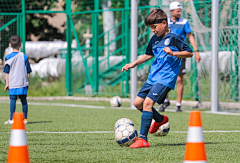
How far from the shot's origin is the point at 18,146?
3.00 m

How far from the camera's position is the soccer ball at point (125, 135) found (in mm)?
4934

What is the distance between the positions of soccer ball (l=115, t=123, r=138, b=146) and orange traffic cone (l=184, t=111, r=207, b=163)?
1822 mm

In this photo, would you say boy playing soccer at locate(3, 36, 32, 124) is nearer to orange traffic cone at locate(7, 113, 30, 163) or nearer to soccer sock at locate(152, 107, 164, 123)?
soccer sock at locate(152, 107, 164, 123)

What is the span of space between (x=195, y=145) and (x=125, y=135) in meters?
1.91

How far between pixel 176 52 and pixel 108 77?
895cm

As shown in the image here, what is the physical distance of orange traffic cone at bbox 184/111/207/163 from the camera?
307 cm

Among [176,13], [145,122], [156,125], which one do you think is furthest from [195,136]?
[176,13]

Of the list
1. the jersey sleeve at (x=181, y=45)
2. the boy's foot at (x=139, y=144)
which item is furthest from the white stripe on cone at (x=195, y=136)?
the jersey sleeve at (x=181, y=45)

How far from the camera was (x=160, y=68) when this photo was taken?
17.1 feet

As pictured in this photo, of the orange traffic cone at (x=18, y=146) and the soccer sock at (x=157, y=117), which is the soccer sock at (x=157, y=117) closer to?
the soccer sock at (x=157, y=117)

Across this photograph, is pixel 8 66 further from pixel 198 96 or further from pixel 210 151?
pixel 198 96

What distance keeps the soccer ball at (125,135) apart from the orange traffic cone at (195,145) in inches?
71.7

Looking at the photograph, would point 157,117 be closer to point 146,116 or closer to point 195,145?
point 146,116

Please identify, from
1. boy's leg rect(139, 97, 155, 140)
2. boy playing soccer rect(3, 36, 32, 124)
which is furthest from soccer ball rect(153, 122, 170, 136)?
boy playing soccer rect(3, 36, 32, 124)
